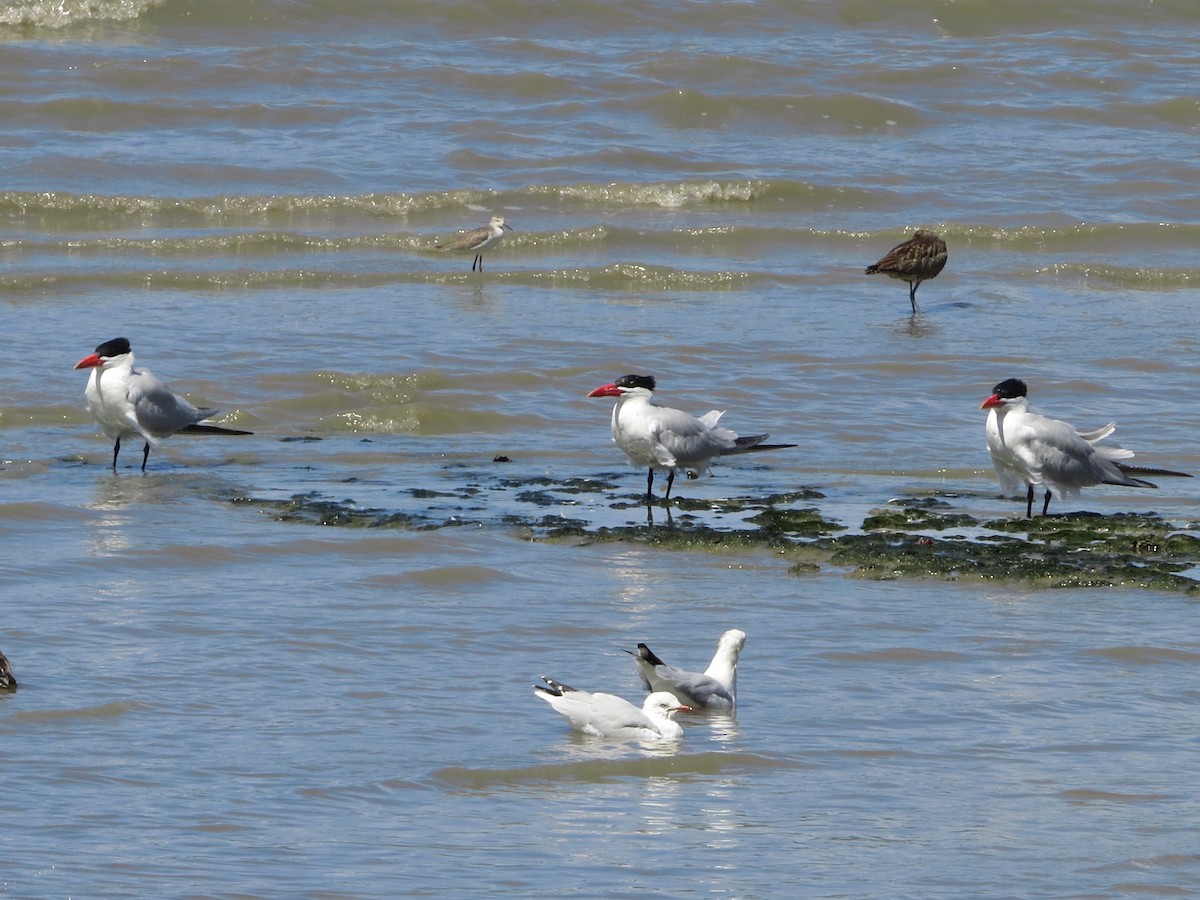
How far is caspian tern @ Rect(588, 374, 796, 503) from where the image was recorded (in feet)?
30.0

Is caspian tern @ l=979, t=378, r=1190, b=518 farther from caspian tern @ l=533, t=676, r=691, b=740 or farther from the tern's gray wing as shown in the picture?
the tern's gray wing

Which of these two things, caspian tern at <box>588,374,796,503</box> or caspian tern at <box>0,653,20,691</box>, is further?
caspian tern at <box>588,374,796,503</box>

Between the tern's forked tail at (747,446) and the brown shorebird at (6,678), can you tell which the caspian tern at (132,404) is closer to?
the tern's forked tail at (747,446)

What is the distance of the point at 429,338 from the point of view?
1280 cm

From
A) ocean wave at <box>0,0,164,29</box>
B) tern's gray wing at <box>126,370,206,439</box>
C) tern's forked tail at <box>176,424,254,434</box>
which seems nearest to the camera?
tern's gray wing at <box>126,370,206,439</box>

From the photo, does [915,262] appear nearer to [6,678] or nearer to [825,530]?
[825,530]

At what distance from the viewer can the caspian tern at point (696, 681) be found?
19.2ft

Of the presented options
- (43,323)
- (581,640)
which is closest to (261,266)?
(43,323)

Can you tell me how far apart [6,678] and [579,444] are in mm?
5185

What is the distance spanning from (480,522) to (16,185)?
1085 centimetres

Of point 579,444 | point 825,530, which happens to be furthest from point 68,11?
point 825,530

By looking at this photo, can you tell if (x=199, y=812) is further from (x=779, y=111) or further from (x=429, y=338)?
(x=779, y=111)

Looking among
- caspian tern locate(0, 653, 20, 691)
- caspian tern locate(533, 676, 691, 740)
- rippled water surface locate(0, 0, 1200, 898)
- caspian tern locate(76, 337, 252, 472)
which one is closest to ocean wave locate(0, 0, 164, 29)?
rippled water surface locate(0, 0, 1200, 898)

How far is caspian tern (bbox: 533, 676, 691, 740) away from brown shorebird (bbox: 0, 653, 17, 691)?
160 cm
